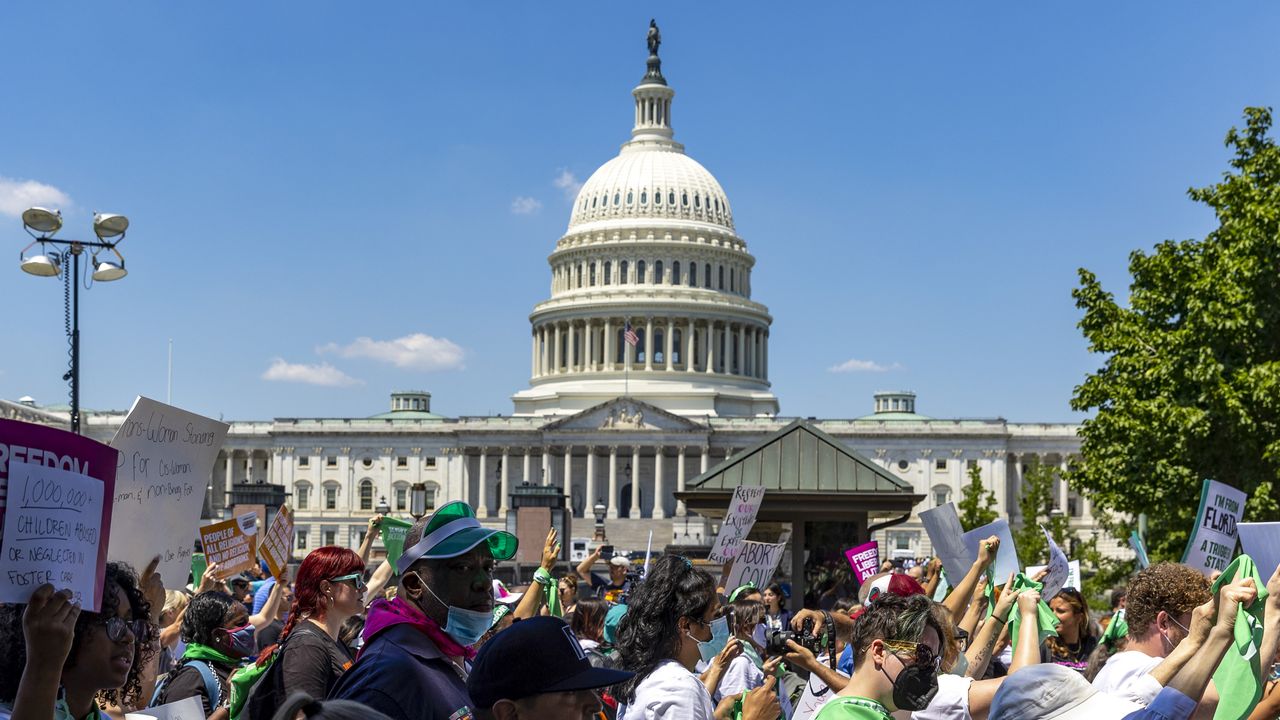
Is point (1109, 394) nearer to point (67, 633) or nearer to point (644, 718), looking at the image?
point (644, 718)

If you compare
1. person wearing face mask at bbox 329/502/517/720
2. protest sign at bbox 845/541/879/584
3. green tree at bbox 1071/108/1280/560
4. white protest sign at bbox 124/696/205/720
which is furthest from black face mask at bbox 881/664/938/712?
green tree at bbox 1071/108/1280/560

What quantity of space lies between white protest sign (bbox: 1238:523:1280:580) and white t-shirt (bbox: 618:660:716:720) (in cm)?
242

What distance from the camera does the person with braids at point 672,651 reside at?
6180 millimetres

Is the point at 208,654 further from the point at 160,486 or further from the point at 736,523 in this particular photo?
the point at 736,523

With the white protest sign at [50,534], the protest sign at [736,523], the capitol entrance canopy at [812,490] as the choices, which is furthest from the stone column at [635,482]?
the white protest sign at [50,534]

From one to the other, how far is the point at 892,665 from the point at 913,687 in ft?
0.36

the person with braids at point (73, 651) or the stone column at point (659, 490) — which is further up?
the stone column at point (659, 490)

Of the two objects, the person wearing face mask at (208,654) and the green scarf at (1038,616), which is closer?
the person wearing face mask at (208,654)

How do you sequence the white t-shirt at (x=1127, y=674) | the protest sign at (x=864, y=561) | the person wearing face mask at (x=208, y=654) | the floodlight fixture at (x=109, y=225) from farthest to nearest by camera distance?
the floodlight fixture at (x=109, y=225)
the protest sign at (x=864, y=561)
the person wearing face mask at (x=208, y=654)
the white t-shirt at (x=1127, y=674)

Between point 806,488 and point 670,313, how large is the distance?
102 m

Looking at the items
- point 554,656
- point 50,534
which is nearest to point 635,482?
point 50,534

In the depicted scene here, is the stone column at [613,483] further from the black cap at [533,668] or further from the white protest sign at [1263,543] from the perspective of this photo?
the black cap at [533,668]

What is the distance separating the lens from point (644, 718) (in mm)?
6172

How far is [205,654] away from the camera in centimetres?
815
